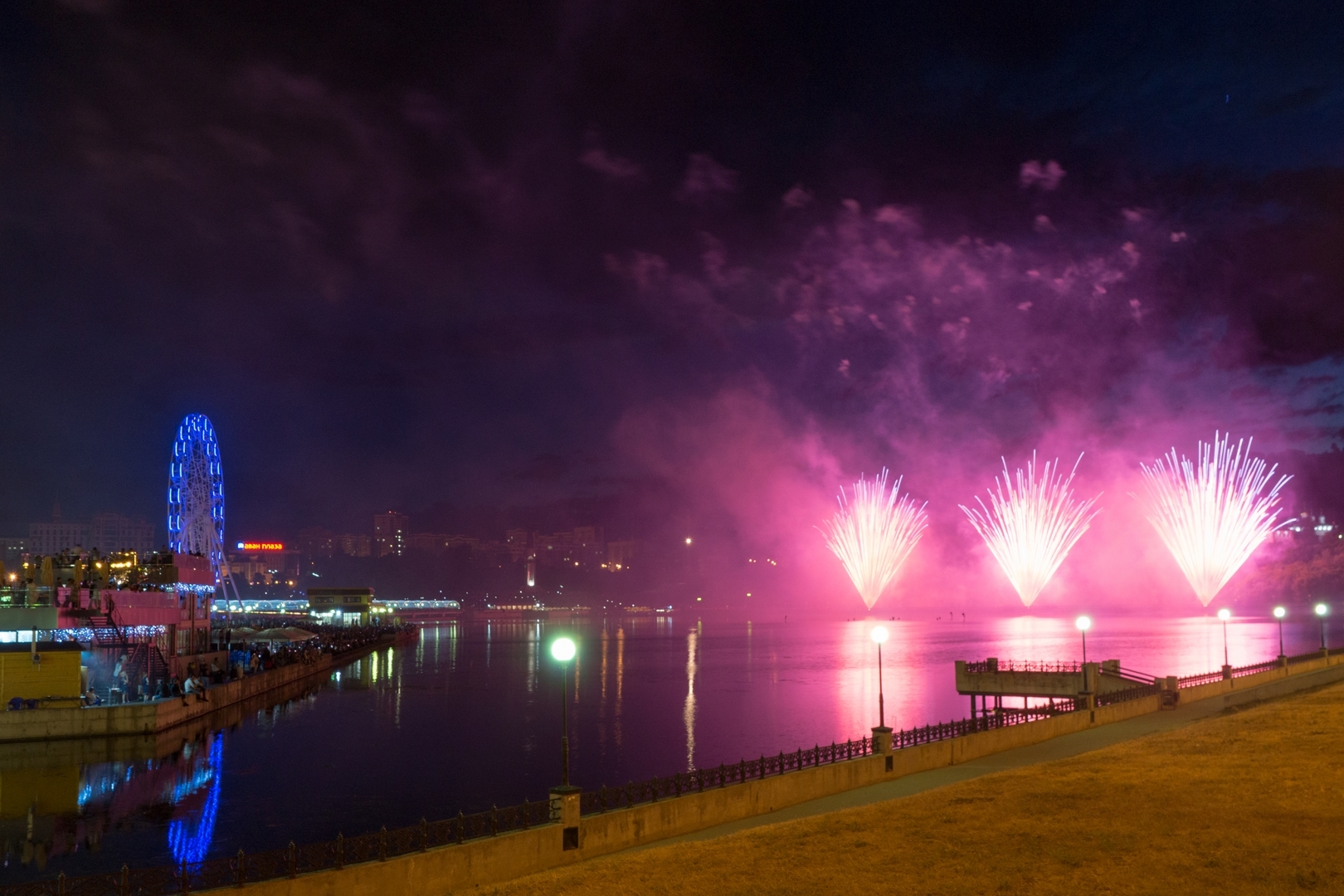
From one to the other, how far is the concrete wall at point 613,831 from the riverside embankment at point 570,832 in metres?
0.02

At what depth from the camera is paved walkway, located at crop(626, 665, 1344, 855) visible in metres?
24.0

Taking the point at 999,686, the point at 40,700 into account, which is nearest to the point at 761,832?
the point at 999,686

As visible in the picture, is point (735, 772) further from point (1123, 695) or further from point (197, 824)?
point (1123, 695)

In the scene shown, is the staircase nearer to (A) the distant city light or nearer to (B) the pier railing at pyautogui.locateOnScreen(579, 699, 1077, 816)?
(B) the pier railing at pyautogui.locateOnScreen(579, 699, 1077, 816)

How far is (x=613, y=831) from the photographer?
2147cm

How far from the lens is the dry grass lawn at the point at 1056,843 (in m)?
16.6

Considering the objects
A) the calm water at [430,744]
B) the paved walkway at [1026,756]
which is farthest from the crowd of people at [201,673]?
the paved walkway at [1026,756]

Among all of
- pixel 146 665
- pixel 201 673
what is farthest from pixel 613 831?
pixel 201 673

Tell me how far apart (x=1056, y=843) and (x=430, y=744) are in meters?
45.0

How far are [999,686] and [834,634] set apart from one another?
14210cm

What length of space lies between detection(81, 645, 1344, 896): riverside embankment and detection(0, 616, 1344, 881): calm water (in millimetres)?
8376

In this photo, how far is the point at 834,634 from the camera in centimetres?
19662

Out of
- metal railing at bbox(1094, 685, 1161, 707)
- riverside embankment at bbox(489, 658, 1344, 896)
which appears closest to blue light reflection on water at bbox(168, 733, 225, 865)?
riverside embankment at bbox(489, 658, 1344, 896)

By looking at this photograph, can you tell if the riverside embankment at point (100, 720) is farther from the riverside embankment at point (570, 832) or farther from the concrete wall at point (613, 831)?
the concrete wall at point (613, 831)
